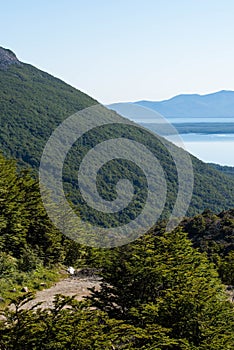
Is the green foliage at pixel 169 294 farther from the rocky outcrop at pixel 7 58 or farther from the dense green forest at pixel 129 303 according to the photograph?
the rocky outcrop at pixel 7 58

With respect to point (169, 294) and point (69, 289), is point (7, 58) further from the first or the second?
point (169, 294)

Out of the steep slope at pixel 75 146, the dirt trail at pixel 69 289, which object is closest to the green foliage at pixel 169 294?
the dirt trail at pixel 69 289

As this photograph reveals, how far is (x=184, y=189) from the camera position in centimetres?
8544

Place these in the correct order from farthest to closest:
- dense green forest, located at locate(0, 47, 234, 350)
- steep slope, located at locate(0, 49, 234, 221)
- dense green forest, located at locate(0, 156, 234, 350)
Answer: steep slope, located at locate(0, 49, 234, 221)
dense green forest, located at locate(0, 47, 234, 350)
dense green forest, located at locate(0, 156, 234, 350)

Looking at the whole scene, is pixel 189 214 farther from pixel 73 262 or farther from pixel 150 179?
pixel 73 262

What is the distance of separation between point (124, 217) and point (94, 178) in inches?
379

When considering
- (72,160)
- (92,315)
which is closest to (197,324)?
(92,315)

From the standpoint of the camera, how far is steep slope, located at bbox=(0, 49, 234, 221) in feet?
294

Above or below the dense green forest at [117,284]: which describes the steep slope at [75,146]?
above

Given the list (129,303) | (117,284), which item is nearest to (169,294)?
(129,303)

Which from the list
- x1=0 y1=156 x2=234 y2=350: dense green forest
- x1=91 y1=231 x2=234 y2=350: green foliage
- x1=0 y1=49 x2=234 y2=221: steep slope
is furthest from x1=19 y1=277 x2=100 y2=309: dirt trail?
x1=0 y1=49 x2=234 y2=221: steep slope

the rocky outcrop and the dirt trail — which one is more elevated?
the rocky outcrop

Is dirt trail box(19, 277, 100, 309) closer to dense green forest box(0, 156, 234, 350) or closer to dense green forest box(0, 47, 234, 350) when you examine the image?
dense green forest box(0, 47, 234, 350)

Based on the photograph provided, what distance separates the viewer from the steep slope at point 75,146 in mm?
89719
